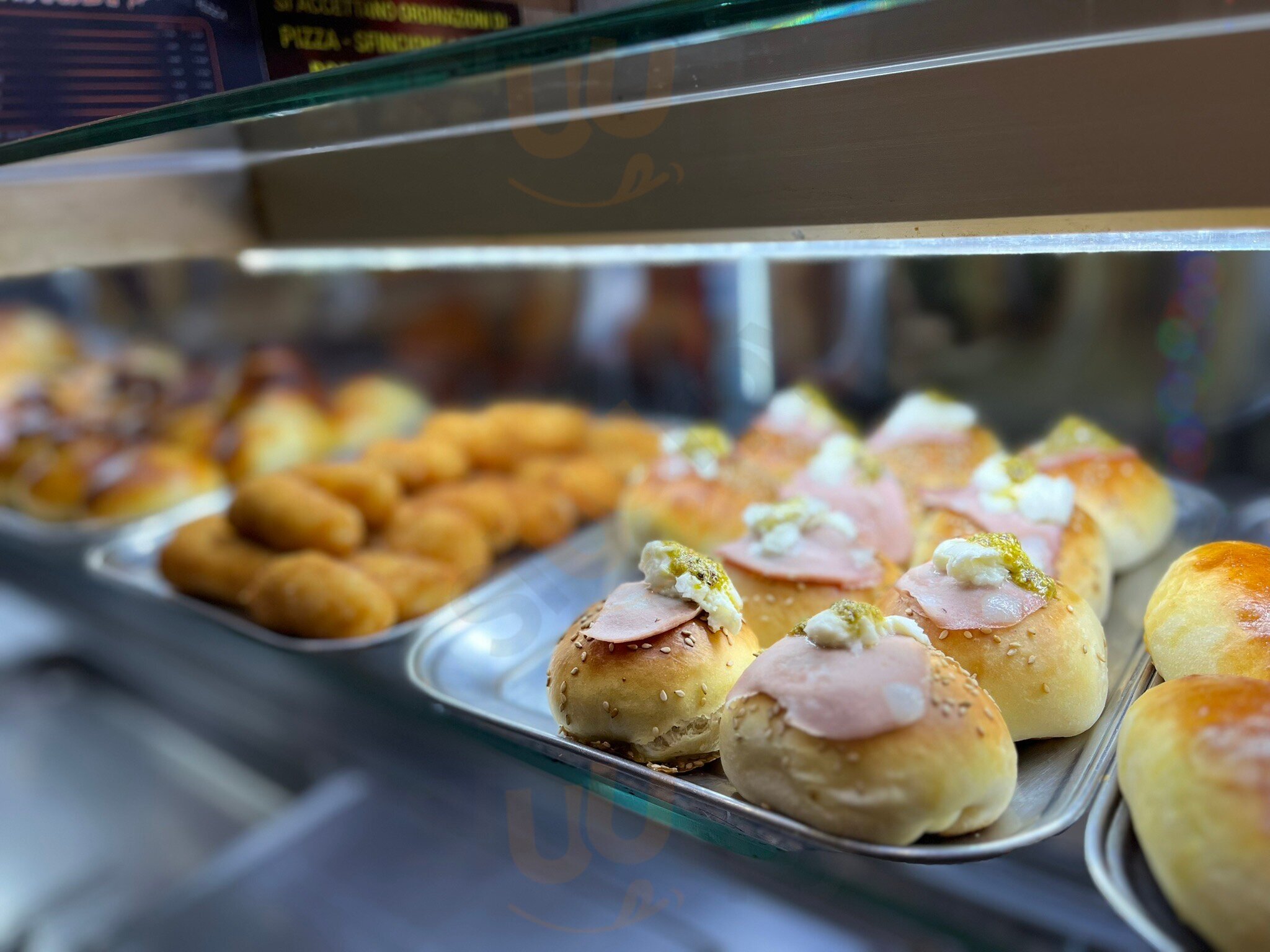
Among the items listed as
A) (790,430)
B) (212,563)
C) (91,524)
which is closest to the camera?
(212,563)

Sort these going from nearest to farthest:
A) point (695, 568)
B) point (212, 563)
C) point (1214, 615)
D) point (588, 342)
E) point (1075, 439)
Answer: point (1214, 615)
point (695, 568)
point (1075, 439)
point (212, 563)
point (588, 342)

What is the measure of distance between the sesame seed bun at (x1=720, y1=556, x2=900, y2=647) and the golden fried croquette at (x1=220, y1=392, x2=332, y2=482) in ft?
4.97

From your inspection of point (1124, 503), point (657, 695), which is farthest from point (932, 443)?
point (657, 695)

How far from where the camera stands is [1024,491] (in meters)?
1.26

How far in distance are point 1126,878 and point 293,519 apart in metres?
1.52

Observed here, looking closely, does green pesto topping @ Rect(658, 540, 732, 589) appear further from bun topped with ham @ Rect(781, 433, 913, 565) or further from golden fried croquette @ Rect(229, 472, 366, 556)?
golden fried croquette @ Rect(229, 472, 366, 556)

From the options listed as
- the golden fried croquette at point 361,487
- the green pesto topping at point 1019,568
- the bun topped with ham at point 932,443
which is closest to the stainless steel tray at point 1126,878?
the green pesto topping at point 1019,568

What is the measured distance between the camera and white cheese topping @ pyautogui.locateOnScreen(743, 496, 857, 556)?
121 cm

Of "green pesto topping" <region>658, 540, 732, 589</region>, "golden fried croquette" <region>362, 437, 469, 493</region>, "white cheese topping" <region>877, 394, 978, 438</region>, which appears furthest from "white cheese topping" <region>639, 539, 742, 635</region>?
"golden fried croquette" <region>362, 437, 469, 493</region>

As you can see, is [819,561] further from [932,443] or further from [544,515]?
[544,515]

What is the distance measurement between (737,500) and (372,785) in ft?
3.94

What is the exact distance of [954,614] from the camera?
0.98 metres

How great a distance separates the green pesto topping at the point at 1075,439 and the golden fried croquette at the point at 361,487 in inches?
52.2

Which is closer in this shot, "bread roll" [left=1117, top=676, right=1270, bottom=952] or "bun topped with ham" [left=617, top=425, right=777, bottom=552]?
"bread roll" [left=1117, top=676, right=1270, bottom=952]
